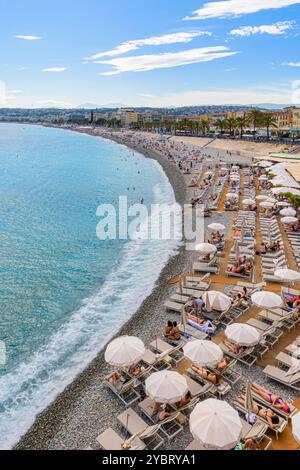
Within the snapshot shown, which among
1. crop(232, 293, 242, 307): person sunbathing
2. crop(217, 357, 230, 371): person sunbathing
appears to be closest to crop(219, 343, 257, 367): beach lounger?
crop(217, 357, 230, 371): person sunbathing

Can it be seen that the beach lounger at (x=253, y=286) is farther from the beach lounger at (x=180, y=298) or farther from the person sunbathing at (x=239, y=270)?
the beach lounger at (x=180, y=298)

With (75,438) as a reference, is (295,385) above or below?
above

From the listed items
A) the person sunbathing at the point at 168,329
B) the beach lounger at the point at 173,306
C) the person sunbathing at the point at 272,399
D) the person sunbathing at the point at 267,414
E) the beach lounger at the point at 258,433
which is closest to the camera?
the beach lounger at the point at 258,433

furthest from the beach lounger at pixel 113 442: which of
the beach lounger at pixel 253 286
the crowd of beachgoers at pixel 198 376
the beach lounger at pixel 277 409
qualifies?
the beach lounger at pixel 253 286

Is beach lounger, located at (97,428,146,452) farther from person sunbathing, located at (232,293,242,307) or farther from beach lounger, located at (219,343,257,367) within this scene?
person sunbathing, located at (232,293,242,307)
